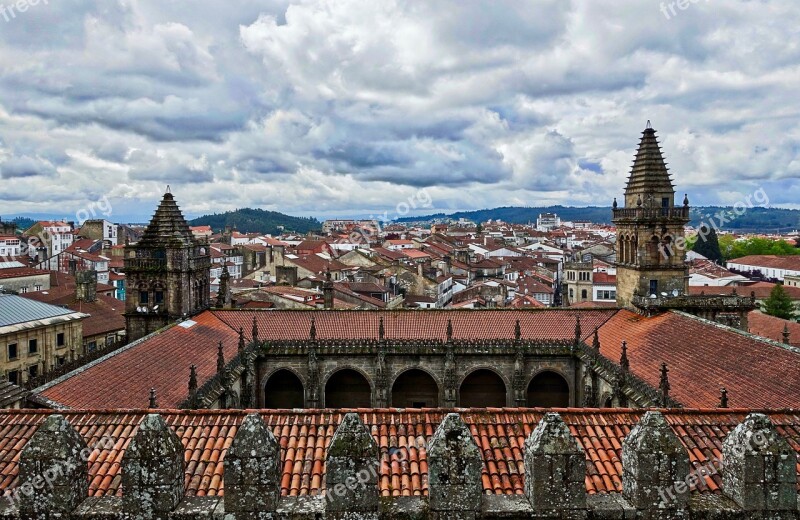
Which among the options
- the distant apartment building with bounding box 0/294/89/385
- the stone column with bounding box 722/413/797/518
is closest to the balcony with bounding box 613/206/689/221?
the stone column with bounding box 722/413/797/518

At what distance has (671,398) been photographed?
70.4 ft

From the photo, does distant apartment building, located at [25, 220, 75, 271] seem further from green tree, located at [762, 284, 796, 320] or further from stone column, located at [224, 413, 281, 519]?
stone column, located at [224, 413, 281, 519]

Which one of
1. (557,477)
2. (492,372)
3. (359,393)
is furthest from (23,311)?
(557,477)

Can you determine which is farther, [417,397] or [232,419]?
[417,397]

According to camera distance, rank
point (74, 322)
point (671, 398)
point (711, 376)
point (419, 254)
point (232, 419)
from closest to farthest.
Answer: point (232, 419)
point (671, 398)
point (711, 376)
point (74, 322)
point (419, 254)

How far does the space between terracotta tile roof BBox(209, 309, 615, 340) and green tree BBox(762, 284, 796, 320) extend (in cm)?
4295

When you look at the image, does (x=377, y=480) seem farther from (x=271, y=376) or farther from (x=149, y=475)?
(x=271, y=376)

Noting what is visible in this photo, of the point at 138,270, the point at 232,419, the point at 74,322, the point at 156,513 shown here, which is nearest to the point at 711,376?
the point at 232,419

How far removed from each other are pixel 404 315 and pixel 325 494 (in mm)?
31688

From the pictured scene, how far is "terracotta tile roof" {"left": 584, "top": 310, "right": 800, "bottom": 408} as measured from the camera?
2026 centimetres

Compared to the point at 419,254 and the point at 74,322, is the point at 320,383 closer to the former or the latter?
the point at 74,322

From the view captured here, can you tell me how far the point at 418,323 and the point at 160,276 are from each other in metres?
16.6

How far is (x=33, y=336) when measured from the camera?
1683 inches

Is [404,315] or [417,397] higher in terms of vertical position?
[404,315]
